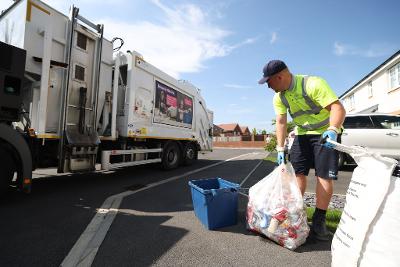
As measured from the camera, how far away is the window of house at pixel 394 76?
15281 millimetres

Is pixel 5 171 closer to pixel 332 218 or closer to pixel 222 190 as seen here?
pixel 222 190

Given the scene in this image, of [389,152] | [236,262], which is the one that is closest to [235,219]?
[236,262]

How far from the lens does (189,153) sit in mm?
10094

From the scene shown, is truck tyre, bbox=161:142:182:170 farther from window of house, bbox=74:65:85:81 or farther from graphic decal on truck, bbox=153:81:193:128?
window of house, bbox=74:65:85:81

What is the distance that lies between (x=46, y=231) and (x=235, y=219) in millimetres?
2153

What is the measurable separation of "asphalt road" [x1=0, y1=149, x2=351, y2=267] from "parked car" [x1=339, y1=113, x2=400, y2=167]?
5236 millimetres

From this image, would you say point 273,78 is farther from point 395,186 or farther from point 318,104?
point 395,186

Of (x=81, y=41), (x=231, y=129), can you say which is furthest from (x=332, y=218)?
Answer: (x=231, y=129)

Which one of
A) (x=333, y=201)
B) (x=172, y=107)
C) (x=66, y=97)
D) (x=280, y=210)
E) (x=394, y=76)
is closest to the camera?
(x=280, y=210)

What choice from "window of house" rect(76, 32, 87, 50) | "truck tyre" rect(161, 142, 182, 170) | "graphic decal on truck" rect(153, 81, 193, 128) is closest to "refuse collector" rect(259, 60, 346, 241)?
"window of house" rect(76, 32, 87, 50)

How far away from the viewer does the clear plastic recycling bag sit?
2590 millimetres

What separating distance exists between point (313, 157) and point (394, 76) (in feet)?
54.4

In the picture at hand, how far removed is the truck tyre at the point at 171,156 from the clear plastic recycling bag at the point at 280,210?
567 centimetres

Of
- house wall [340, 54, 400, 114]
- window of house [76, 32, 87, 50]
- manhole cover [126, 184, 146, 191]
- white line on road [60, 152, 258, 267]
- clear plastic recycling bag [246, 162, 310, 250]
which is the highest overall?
house wall [340, 54, 400, 114]
